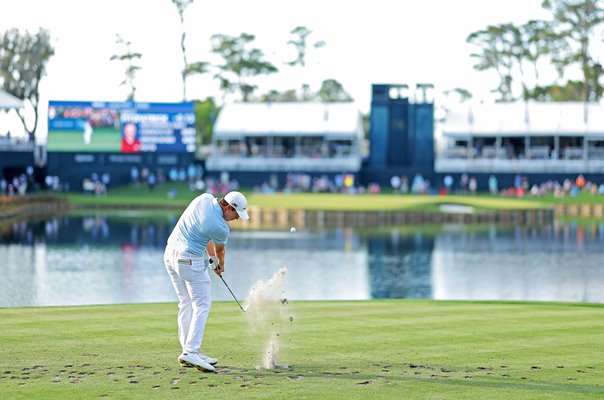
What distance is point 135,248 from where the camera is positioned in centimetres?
4341

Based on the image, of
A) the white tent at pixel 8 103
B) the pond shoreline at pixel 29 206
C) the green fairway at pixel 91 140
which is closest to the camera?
the pond shoreline at pixel 29 206

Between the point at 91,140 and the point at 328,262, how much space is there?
4652 cm

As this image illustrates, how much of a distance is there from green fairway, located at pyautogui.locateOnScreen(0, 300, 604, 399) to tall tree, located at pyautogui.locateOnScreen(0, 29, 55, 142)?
83.0 meters

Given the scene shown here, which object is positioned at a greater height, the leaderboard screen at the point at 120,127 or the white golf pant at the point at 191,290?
the leaderboard screen at the point at 120,127

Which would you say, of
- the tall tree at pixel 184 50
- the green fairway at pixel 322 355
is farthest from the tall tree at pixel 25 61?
the green fairway at pixel 322 355

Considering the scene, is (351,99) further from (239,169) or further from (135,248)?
(135,248)

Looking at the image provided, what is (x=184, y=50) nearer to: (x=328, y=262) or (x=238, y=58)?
(x=238, y=58)

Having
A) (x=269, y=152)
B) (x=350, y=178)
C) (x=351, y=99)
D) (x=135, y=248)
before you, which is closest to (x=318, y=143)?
(x=269, y=152)

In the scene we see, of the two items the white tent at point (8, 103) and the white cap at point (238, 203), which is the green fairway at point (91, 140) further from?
the white cap at point (238, 203)

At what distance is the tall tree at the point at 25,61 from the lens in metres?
98.2

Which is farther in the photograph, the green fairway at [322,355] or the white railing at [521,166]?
the white railing at [521,166]

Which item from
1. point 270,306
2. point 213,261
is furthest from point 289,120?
point 213,261

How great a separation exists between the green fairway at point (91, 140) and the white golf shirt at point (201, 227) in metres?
70.7

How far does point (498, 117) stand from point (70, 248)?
5179 centimetres
